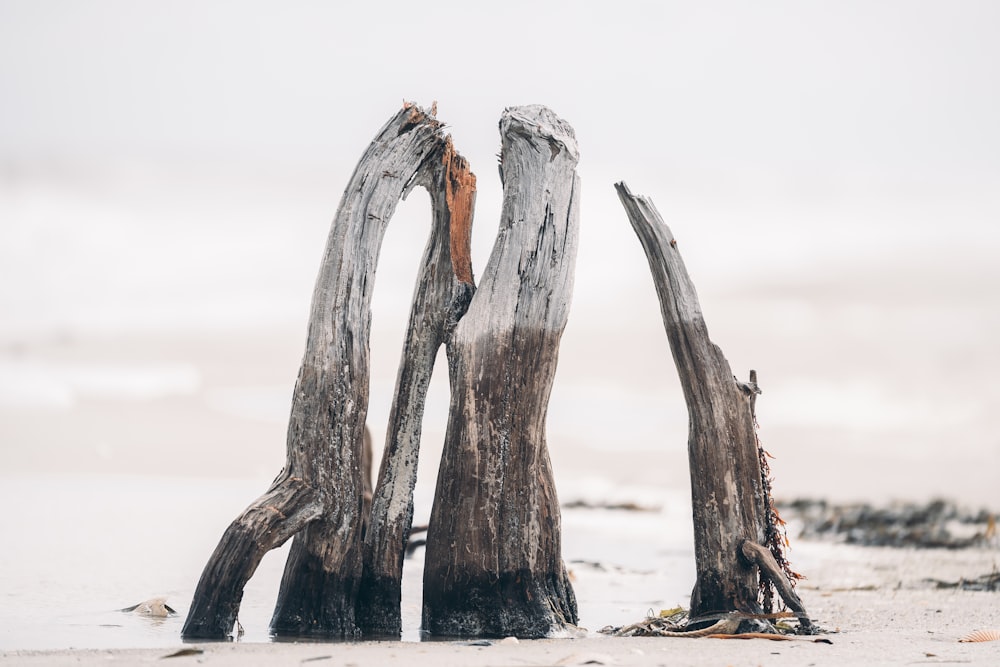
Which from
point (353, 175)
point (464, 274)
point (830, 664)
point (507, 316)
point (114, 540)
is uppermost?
point (353, 175)

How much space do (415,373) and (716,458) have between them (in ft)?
8.57

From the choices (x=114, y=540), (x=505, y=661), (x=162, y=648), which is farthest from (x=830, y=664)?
(x=114, y=540)

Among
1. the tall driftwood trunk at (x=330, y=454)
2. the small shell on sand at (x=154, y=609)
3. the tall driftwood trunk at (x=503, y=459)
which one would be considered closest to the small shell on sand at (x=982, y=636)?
the tall driftwood trunk at (x=503, y=459)

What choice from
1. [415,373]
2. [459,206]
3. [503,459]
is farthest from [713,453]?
[459,206]

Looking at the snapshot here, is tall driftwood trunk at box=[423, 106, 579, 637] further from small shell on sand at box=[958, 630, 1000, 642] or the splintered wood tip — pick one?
small shell on sand at box=[958, 630, 1000, 642]

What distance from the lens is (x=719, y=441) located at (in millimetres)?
8234

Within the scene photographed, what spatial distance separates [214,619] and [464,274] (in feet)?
11.3

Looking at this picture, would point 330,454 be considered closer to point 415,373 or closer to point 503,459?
point 415,373

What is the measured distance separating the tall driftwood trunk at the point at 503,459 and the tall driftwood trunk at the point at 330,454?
0.71 meters

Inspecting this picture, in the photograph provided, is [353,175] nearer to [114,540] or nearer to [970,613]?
[970,613]

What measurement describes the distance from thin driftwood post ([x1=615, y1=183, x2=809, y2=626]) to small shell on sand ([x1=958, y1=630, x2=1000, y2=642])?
4.73ft

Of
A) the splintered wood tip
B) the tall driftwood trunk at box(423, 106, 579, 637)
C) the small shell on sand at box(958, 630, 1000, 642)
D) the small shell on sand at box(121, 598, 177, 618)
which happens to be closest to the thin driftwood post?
the tall driftwood trunk at box(423, 106, 579, 637)

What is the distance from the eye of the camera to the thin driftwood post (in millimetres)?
8109

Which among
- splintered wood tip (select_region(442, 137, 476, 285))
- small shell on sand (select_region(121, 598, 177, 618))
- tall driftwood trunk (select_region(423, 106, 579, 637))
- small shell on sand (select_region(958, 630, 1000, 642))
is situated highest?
splintered wood tip (select_region(442, 137, 476, 285))
